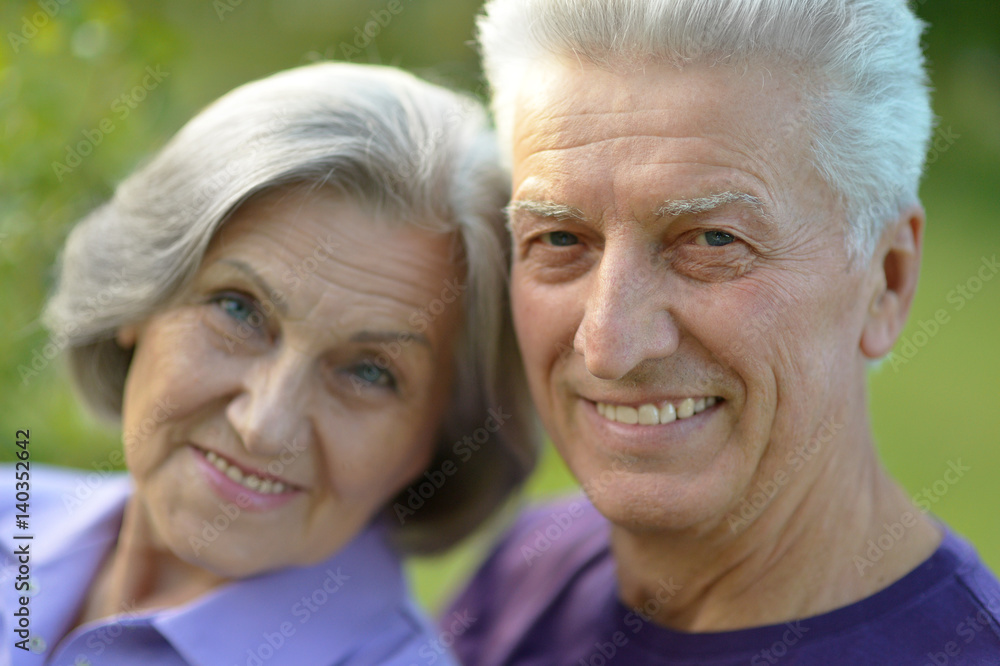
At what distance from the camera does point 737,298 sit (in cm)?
185

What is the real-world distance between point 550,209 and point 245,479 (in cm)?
101

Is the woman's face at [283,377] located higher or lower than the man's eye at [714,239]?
lower

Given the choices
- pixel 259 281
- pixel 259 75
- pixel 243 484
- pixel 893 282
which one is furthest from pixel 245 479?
pixel 259 75

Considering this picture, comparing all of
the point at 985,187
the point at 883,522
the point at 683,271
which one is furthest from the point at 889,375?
the point at 683,271

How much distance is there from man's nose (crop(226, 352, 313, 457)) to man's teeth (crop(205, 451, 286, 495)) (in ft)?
0.31

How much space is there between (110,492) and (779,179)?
7.18ft

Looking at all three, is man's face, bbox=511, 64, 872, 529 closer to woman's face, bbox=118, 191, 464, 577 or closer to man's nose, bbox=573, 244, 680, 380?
man's nose, bbox=573, 244, 680, 380

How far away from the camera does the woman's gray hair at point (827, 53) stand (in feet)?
5.95

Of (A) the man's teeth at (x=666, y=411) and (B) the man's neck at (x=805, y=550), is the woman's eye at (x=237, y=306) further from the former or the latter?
(B) the man's neck at (x=805, y=550)

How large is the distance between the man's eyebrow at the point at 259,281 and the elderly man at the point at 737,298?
1.87 feet

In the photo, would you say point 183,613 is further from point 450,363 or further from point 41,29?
point 41,29

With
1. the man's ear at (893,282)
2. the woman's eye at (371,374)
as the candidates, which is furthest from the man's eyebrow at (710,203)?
the woman's eye at (371,374)

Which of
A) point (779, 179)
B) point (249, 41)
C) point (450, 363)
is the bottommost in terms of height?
point (249, 41)

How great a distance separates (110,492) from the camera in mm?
2803
